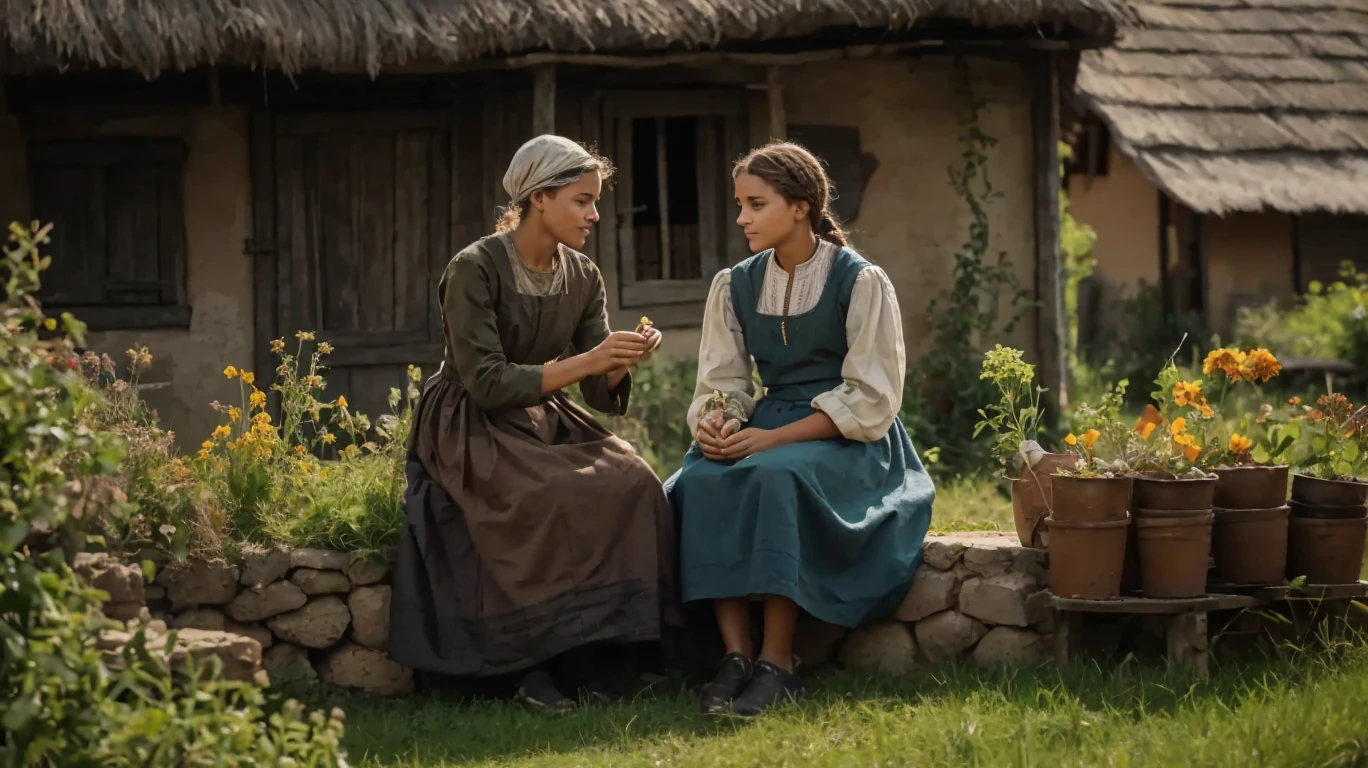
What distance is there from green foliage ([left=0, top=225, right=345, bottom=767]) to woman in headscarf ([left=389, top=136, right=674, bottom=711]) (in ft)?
3.69

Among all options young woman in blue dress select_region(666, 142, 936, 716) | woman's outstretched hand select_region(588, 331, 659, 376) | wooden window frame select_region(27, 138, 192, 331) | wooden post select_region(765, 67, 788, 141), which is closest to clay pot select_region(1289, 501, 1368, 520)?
young woman in blue dress select_region(666, 142, 936, 716)

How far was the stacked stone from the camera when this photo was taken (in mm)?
4551

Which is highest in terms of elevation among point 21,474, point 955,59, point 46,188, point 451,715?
point 955,59

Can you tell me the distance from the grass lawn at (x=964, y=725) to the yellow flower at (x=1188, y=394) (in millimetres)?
706

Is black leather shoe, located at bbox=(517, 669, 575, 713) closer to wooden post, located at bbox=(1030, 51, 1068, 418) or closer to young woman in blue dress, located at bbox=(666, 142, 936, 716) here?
young woman in blue dress, located at bbox=(666, 142, 936, 716)

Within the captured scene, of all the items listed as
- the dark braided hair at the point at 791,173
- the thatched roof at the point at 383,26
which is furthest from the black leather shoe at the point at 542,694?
the thatched roof at the point at 383,26

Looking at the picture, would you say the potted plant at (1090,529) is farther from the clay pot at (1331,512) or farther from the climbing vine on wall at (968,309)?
the climbing vine on wall at (968,309)

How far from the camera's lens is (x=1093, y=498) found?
420 centimetres

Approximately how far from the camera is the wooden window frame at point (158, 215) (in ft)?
27.2

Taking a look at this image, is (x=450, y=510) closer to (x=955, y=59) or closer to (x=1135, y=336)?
(x=955, y=59)

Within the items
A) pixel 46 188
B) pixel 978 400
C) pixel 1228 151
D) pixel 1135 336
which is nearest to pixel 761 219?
pixel 978 400

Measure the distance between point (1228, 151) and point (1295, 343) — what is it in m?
1.44

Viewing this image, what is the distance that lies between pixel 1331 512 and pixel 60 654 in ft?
10.2

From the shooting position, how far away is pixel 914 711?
406 centimetres
